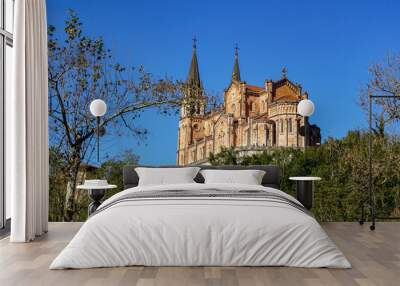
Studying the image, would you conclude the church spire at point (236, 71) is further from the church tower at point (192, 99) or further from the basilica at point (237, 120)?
the church tower at point (192, 99)

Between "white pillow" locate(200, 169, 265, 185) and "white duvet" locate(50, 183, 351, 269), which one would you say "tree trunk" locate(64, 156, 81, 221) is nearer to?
"white pillow" locate(200, 169, 265, 185)

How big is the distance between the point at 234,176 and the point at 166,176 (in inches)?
31.3

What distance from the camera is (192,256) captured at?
3564mm

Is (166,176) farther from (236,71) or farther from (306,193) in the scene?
(236,71)

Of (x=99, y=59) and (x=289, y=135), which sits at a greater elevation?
(x=99, y=59)

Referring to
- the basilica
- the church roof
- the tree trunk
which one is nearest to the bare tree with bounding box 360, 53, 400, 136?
the basilica

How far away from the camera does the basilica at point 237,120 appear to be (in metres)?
7.09

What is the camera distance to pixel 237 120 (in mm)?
7207

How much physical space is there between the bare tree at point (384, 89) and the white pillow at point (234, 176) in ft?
7.98

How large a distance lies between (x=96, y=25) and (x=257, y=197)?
4.35m

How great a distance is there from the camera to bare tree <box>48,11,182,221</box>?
689cm

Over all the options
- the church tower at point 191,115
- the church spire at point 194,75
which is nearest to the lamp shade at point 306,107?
the church tower at point 191,115

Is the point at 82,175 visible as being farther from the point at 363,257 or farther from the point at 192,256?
the point at 363,257

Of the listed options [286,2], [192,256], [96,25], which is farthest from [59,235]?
[286,2]
